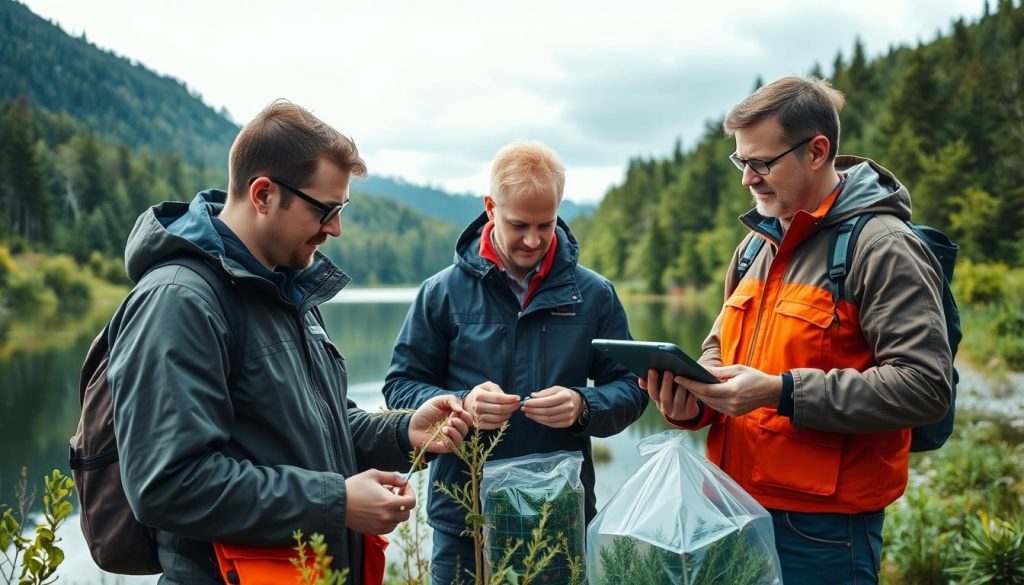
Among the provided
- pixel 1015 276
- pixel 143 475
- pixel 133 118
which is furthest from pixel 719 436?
pixel 133 118

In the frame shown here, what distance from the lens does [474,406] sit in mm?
2689

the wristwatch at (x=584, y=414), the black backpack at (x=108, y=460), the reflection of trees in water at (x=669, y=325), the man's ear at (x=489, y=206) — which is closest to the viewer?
the black backpack at (x=108, y=460)

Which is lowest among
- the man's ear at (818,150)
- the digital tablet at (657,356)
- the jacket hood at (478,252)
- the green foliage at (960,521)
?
the green foliage at (960,521)

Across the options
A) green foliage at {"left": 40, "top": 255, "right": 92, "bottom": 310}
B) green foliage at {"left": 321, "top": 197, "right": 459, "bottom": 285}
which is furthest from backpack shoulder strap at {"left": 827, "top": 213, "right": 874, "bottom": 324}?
green foliage at {"left": 321, "top": 197, "right": 459, "bottom": 285}

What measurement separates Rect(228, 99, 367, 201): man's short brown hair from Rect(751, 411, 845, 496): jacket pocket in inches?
60.9

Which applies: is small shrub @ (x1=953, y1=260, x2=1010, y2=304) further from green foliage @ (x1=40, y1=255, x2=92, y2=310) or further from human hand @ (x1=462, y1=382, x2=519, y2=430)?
green foliage @ (x1=40, y1=255, x2=92, y2=310)

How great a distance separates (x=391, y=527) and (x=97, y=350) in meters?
0.85

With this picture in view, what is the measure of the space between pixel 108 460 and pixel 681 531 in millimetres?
1433

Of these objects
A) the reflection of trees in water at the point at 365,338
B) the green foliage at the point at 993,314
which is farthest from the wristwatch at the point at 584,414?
the green foliage at the point at 993,314

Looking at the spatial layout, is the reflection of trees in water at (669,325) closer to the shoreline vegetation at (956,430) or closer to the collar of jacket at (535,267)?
the shoreline vegetation at (956,430)

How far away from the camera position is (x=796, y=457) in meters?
2.49

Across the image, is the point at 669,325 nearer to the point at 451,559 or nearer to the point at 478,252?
→ the point at 478,252

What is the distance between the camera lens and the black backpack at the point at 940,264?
2451mm

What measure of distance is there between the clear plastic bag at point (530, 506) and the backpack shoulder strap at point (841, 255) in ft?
3.31
